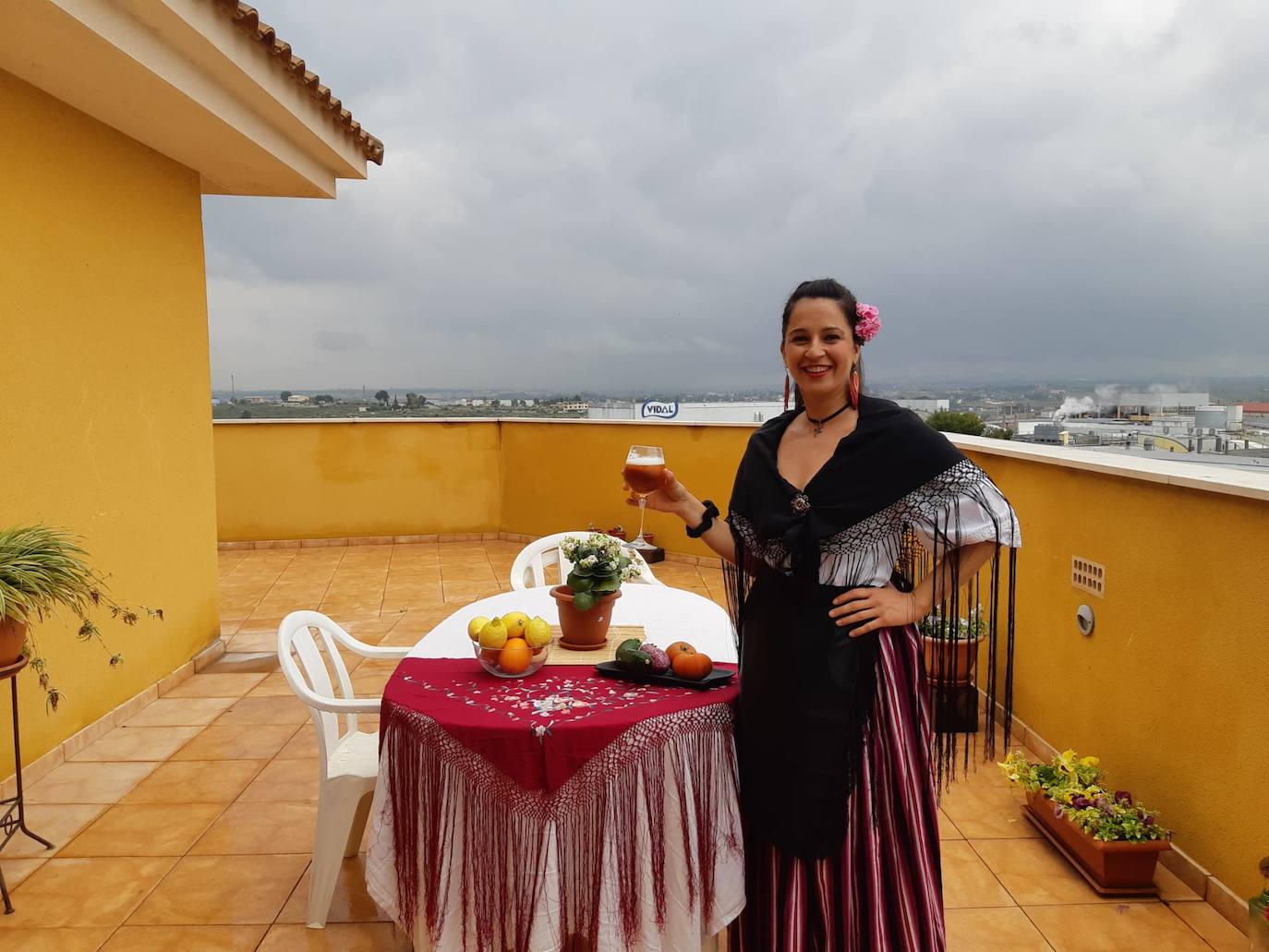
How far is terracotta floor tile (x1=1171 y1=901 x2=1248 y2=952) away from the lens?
81.8 inches

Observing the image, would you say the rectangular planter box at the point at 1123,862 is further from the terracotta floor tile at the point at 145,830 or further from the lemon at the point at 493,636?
the terracotta floor tile at the point at 145,830

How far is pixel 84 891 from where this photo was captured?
2379mm

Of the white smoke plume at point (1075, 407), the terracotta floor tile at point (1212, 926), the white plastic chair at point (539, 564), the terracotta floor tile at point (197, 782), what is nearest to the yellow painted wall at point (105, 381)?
the terracotta floor tile at point (197, 782)

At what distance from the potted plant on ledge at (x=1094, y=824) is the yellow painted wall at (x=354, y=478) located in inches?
265

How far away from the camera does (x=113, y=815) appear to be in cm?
286

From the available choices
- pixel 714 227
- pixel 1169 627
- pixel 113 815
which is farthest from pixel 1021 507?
pixel 714 227

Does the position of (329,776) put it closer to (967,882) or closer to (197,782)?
(197,782)

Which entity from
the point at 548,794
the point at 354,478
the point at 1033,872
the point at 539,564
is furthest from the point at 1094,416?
the point at 354,478

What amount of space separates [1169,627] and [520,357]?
36.0 m

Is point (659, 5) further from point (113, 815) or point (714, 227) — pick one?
point (113, 815)

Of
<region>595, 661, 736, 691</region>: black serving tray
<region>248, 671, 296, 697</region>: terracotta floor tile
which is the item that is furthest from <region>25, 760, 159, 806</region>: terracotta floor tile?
<region>595, 661, 736, 691</region>: black serving tray

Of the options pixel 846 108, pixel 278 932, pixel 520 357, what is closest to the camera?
pixel 278 932

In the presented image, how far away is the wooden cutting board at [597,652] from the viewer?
2.02m

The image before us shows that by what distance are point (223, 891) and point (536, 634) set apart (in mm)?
1419
